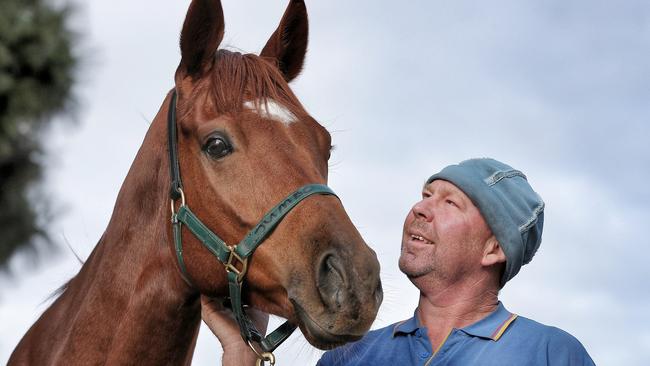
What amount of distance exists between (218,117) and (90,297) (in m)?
0.99

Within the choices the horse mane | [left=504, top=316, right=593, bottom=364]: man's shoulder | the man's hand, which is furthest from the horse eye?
[left=504, top=316, right=593, bottom=364]: man's shoulder

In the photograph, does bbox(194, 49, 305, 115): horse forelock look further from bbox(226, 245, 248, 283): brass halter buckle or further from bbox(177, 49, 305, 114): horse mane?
bbox(226, 245, 248, 283): brass halter buckle

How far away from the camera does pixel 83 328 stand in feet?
10.4

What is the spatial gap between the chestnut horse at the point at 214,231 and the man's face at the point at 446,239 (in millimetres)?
459

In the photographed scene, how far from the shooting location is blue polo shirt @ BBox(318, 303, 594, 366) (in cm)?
279

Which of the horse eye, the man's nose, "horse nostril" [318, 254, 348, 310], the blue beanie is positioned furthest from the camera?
the man's nose

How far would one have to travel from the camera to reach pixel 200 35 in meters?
3.19

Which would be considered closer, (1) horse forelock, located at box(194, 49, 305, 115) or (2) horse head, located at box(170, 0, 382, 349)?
(2) horse head, located at box(170, 0, 382, 349)

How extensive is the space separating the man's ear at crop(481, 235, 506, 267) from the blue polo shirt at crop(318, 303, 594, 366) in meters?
0.19

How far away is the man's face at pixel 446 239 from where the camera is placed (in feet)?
9.96

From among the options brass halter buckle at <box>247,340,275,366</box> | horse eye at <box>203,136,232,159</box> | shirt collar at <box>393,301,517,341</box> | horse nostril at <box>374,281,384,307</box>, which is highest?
horse eye at <box>203,136,232,159</box>

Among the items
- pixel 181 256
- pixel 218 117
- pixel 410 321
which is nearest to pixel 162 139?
pixel 218 117

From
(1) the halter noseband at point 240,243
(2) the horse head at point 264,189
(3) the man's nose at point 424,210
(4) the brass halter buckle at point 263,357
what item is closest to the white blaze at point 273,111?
(2) the horse head at point 264,189

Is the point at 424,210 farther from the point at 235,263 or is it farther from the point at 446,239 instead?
the point at 235,263
